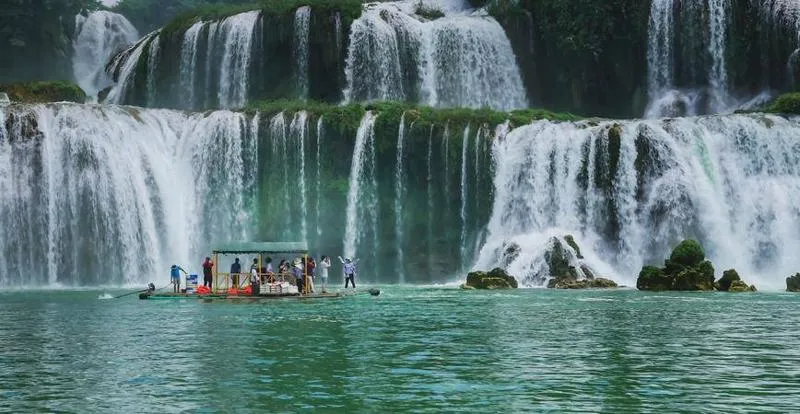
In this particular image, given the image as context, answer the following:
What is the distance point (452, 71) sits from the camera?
70438 mm

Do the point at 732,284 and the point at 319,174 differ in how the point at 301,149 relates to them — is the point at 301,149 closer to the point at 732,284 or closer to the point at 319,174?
the point at 319,174

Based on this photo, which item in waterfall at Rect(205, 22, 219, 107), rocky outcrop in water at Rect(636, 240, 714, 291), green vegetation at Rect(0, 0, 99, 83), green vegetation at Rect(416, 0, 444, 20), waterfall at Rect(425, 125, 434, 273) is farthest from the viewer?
green vegetation at Rect(0, 0, 99, 83)

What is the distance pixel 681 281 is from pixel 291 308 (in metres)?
19.0

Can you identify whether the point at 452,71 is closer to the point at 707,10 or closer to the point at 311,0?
the point at 311,0

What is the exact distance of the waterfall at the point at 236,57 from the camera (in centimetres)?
7000

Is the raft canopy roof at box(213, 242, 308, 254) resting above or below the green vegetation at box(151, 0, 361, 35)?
below

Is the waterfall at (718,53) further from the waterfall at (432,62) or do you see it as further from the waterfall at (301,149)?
Result: the waterfall at (301,149)

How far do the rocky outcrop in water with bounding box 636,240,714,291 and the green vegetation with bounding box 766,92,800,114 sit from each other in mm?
13940

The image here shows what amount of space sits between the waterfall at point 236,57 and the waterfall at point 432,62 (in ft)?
21.5

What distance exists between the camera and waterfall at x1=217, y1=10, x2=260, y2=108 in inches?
2756

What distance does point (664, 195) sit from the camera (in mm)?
54938

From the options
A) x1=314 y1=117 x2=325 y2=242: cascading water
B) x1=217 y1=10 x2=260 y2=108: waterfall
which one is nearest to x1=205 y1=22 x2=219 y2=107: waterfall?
x1=217 y1=10 x2=260 y2=108: waterfall

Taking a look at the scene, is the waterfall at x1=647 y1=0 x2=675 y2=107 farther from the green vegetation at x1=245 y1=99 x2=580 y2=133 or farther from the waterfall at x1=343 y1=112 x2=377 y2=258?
the waterfall at x1=343 y1=112 x2=377 y2=258

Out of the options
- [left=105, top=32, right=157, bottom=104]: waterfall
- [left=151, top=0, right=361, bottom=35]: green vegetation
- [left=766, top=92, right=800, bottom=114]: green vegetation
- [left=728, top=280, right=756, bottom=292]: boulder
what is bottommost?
[left=728, top=280, right=756, bottom=292]: boulder
